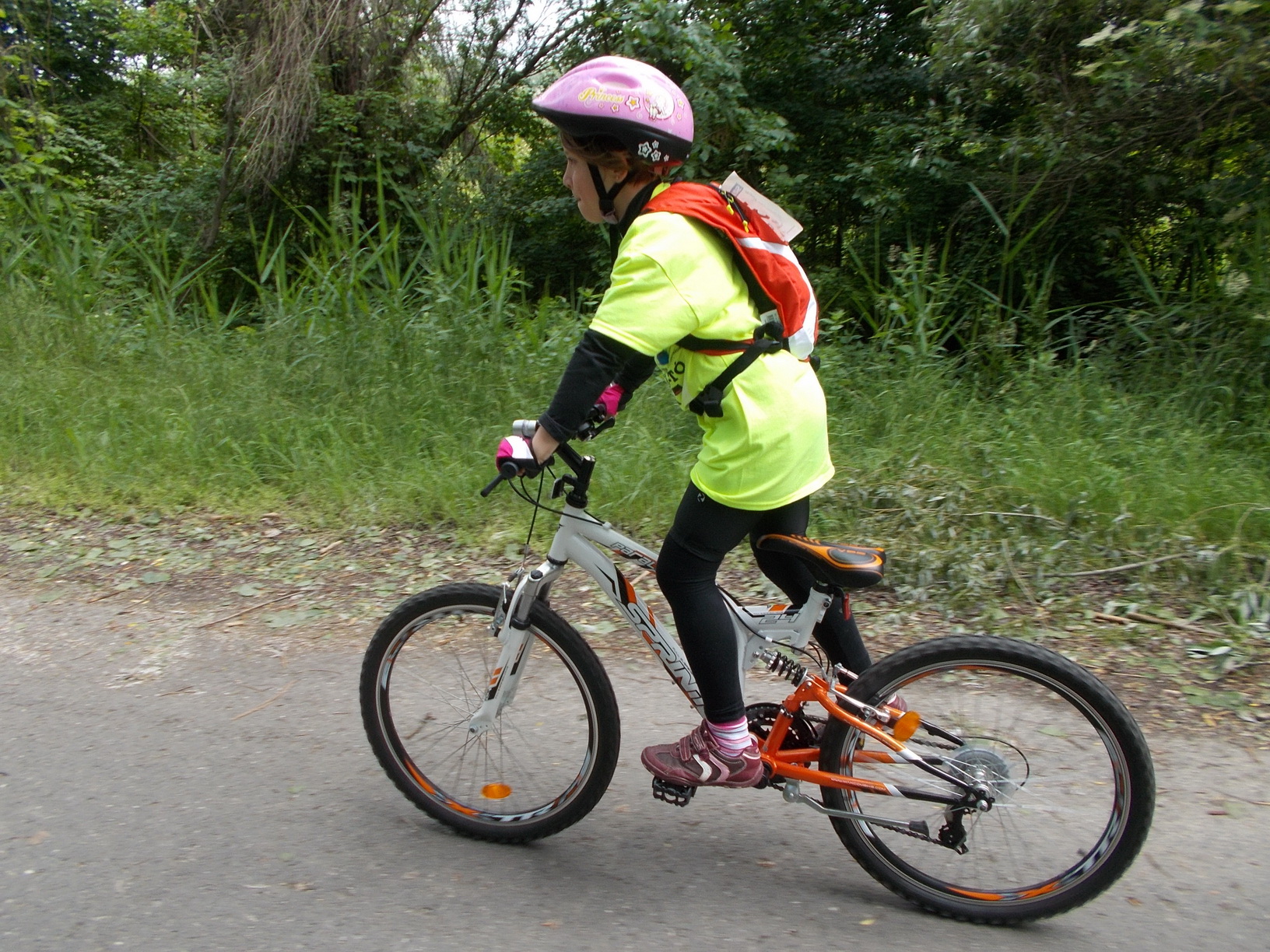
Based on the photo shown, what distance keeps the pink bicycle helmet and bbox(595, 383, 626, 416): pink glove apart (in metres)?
0.57

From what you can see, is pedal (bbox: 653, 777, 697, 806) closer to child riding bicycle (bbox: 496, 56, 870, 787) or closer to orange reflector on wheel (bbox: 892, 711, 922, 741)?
child riding bicycle (bbox: 496, 56, 870, 787)

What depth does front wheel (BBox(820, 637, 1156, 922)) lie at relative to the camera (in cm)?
225

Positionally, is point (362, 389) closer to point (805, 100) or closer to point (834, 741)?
point (834, 741)

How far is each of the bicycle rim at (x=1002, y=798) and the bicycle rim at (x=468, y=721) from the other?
78 centimetres

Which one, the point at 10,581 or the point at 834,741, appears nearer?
the point at 834,741

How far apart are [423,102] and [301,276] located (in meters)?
3.38

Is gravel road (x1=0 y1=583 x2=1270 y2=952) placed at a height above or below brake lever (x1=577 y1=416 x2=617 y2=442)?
below

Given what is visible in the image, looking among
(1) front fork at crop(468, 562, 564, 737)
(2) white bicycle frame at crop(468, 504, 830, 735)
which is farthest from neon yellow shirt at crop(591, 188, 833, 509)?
(1) front fork at crop(468, 562, 564, 737)

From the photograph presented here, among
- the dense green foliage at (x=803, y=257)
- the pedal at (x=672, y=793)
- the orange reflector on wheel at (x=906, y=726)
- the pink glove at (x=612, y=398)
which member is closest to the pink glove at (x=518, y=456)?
the pink glove at (x=612, y=398)

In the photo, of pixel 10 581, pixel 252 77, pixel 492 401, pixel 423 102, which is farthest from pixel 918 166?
pixel 10 581

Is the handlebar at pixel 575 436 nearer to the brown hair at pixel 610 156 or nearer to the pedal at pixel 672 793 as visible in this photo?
the brown hair at pixel 610 156

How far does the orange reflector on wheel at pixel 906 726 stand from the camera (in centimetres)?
235

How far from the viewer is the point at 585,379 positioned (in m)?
2.17

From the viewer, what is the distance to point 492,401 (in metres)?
5.85
